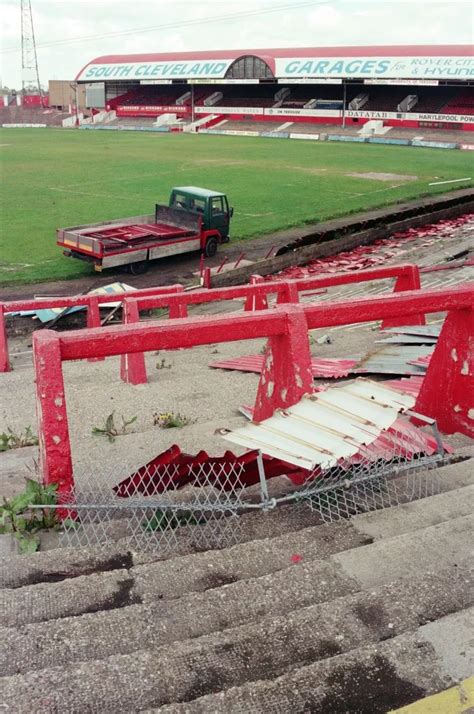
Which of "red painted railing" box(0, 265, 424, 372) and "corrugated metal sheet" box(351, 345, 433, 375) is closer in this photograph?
"corrugated metal sheet" box(351, 345, 433, 375)

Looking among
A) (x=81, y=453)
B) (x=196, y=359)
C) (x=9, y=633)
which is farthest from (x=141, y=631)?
(x=196, y=359)

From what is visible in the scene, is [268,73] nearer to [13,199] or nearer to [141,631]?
[13,199]

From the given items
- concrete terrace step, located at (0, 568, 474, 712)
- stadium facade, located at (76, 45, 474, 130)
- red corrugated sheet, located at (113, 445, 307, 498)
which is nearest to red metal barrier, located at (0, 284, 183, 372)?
red corrugated sheet, located at (113, 445, 307, 498)

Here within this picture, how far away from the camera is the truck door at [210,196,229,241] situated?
21.3 meters

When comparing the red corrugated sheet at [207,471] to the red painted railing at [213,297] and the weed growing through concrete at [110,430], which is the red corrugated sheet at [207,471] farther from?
the red painted railing at [213,297]

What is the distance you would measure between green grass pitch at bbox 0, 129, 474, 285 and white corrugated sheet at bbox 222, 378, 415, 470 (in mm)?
14883

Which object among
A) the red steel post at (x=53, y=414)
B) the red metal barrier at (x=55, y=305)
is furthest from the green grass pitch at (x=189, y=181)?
the red steel post at (x=53, y=414)

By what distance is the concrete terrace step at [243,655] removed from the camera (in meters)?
2.71

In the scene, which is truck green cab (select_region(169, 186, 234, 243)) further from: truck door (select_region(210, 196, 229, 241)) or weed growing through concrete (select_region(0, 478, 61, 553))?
weed growing through concrete (select_region(0, 478, 61, 553))

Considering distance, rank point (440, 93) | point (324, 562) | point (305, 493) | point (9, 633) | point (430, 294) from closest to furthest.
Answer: point (9, 633), point (324, 562), point (305, 493), point (430, 294), point (440, 93)

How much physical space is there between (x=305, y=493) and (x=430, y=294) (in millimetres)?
1937

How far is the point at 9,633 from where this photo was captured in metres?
3.08

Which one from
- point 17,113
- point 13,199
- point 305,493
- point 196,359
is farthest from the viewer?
point 17,113

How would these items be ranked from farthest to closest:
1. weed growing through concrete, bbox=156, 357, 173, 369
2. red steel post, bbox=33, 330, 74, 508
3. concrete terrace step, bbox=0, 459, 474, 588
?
weed growing through concrete, bbox=156, 357, 173, 369
red steel post, bbox=33, 330, 74, 508
concrete terrace step, bbox=0, 459, 474, 588
